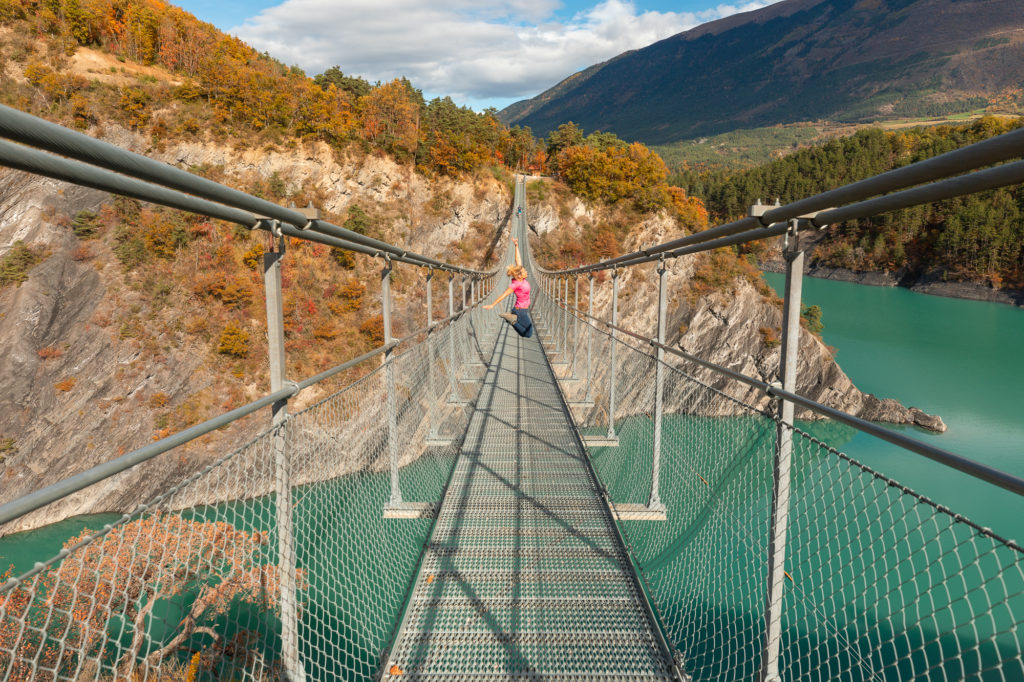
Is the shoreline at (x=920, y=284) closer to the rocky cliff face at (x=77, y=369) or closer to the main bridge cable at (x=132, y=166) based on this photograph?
the rocky cliff face at (x=77, y=369)

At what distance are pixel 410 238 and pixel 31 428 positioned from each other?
14005 mm

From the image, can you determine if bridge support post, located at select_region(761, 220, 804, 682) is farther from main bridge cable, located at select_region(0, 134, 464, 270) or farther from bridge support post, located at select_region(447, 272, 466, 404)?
bridge support post, located at select_region(447, 272, 466, 404)

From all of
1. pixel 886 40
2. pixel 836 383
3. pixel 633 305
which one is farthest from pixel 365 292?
pixel 886 40

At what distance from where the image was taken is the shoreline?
34.3 metres

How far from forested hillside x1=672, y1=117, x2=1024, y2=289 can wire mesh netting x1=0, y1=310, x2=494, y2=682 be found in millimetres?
29118

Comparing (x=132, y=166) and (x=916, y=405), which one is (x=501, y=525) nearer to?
(x=132, y=166)

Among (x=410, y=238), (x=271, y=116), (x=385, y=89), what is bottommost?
(x=410, y=238)

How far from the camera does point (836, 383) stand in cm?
2292

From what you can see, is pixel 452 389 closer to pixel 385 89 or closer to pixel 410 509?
pixel 410 509

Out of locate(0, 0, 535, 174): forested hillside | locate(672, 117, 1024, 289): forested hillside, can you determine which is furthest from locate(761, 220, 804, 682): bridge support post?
locate(672, 117, 1024, 289): forested hillside

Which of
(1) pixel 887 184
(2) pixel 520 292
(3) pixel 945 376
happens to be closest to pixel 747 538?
(1) pixel 887 184

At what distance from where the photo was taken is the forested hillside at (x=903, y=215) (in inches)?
1372

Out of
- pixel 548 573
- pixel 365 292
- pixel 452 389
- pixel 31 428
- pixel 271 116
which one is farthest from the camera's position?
pixel 271 116

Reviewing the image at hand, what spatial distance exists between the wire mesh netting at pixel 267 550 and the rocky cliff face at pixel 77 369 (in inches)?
542
